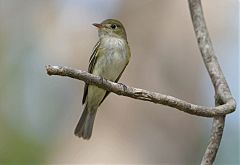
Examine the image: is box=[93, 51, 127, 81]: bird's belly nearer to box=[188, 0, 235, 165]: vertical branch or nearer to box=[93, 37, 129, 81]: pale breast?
box=[93, 37, 129, 81]: pale breast

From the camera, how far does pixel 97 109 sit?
14.4 ft

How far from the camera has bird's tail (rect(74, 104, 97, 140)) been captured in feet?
13.5

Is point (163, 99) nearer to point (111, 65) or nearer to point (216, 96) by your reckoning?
point (216, 96)

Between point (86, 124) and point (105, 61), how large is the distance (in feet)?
1.71

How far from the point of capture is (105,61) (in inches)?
154

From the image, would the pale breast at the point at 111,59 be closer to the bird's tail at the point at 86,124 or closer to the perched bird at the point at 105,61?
the perched bird at the point at 105,61

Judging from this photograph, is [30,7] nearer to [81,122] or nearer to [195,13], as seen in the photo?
[81,122]

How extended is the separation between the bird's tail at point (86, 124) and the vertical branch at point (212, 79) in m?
1.45

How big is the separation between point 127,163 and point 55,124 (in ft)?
4.26

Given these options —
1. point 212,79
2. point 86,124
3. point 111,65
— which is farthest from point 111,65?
point 212,79

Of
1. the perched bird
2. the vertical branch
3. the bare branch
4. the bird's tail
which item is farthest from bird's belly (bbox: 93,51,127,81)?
the bare branch

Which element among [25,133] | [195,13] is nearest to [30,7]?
[25,133]

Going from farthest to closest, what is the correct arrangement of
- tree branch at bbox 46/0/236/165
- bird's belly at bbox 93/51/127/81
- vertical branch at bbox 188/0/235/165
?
1. bird's belly at bbox 93/51/127/81
2. vertical branch at bbox 188/0/235/165
3. tree branch at bbox 46/0/236/165

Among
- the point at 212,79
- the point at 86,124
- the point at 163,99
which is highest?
the point at 212,79
